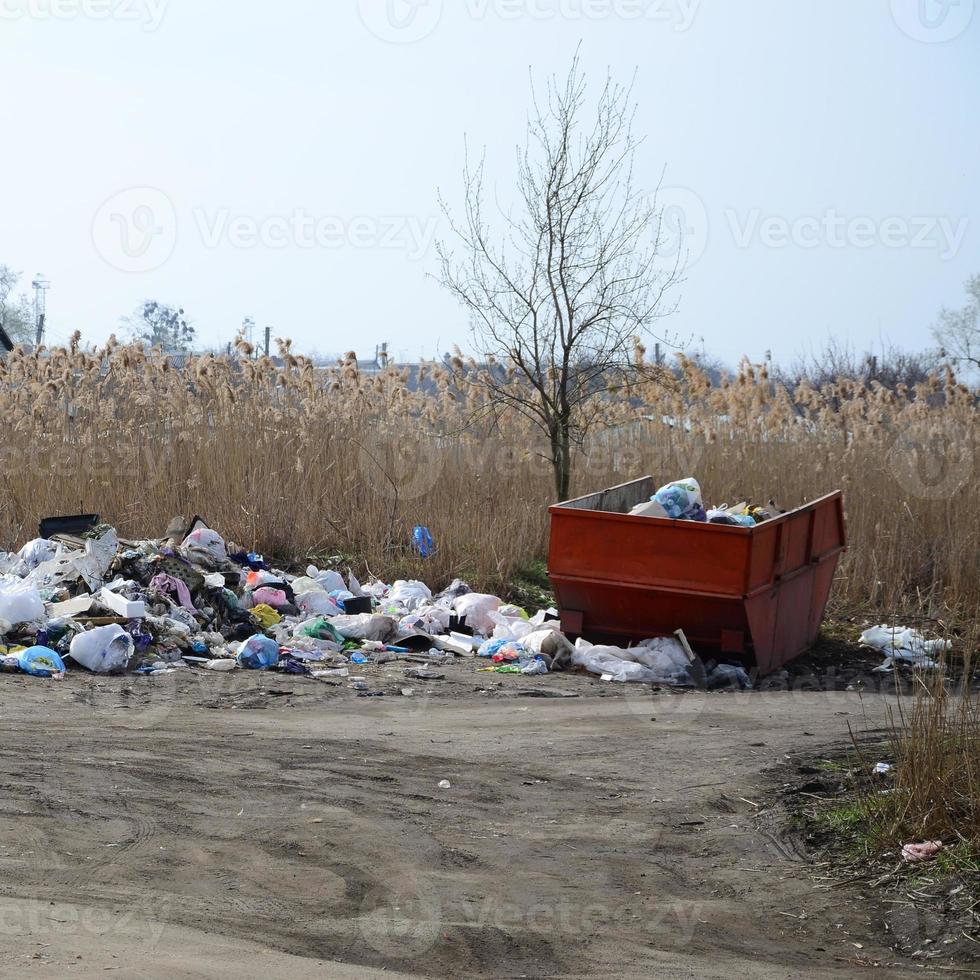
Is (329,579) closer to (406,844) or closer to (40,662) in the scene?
(40,662)

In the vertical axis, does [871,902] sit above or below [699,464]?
below

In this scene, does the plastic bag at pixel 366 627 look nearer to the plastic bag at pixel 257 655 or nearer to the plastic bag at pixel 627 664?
the plastic bag at pixel 257 655

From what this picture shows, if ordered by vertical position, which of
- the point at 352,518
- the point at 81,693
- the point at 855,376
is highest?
the point at 855,376

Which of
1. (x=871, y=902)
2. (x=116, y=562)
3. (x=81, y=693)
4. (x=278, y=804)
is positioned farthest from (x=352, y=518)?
(x=871, y=902)

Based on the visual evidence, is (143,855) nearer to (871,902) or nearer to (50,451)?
(871,902)

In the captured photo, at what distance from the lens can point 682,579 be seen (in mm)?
9531

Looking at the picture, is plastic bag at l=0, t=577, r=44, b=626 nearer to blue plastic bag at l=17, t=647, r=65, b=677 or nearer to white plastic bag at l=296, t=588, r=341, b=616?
blue plastic bag at l=17, t=647, r=65, b=677

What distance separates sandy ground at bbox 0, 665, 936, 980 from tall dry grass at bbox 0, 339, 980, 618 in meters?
4.85

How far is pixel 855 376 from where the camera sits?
3778cm

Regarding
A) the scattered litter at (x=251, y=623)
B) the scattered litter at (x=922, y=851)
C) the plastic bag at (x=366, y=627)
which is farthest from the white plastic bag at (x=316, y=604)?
the scattered litter at (x=922, y=851)

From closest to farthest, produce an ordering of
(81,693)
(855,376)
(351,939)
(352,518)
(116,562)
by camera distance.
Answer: (351,939), (81,693), (116,562), (352,518), (855,376)

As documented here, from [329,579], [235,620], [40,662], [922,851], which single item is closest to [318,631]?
[235,620]

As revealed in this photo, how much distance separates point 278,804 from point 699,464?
9.93m

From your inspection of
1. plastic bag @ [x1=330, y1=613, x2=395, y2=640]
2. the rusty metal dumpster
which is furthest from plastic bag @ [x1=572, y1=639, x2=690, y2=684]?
plastic bag @ [x1=330, y1=613, x2=395, y2=640]
